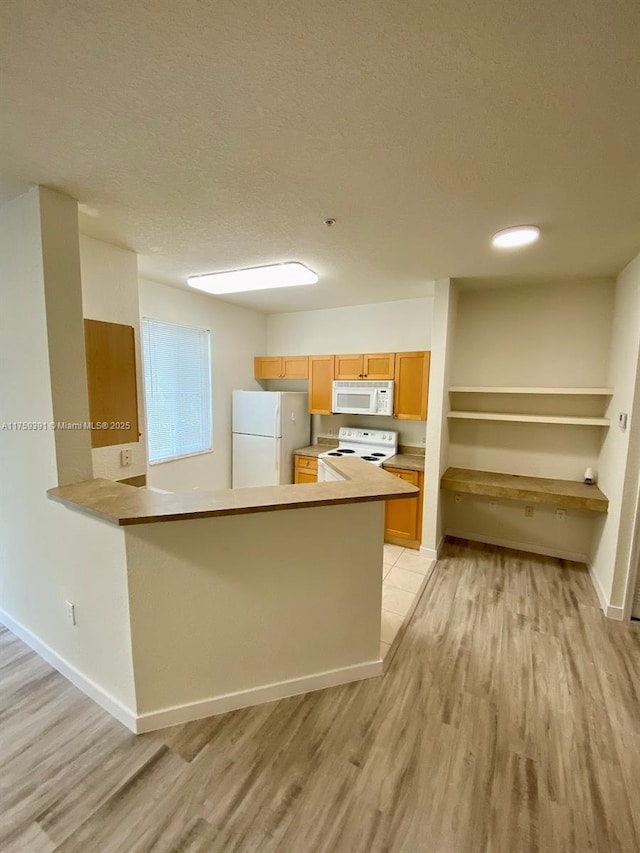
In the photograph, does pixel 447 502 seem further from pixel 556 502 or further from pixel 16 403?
pixel 16 403

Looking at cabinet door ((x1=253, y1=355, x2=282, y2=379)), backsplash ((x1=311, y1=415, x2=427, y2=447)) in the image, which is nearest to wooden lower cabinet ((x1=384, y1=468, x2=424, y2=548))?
backsplash ((x1=311, y1=415, x2=427, y2=447))

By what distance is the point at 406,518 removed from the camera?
11.8 ft

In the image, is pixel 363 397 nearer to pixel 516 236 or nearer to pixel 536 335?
pixel 536 335

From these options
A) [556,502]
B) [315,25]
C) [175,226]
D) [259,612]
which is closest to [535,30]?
[315,25]

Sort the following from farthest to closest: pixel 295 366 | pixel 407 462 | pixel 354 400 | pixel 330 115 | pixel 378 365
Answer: pixel 295 366 → pixel 354 400 → pixel 378 365 → pixel 407 462 → pixel 330 115

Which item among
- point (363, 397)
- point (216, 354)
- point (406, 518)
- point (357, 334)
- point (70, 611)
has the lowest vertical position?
point (406, 518)

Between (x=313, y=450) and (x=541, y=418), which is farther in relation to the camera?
(x=313, y=450)

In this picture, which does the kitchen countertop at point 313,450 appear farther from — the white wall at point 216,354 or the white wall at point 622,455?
the white wall at point 622,455

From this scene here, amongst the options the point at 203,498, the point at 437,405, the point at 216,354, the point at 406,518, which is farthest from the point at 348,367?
the point at 203,498

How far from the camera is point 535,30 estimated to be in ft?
3.06

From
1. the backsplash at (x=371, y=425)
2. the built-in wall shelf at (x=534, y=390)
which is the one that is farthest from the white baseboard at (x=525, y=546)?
the built-in wall shelf at (x=534, y=390)

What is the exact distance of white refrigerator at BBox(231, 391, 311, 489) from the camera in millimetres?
4129

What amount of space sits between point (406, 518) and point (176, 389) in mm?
2686

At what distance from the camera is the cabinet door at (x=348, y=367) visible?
4.00 metres
